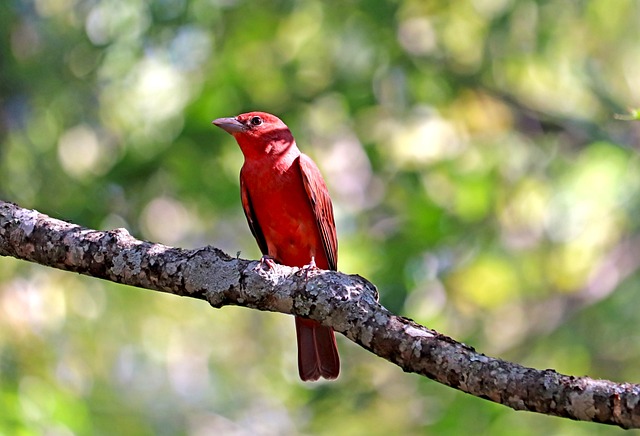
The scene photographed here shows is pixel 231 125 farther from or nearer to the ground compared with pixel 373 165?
nearer to the ground

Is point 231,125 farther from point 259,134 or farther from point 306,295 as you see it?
point 306,295

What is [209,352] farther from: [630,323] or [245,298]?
[245,298]

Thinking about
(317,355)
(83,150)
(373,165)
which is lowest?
(317,355)

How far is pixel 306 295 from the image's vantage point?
3289 mm

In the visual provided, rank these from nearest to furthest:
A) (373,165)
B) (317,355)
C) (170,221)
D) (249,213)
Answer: (317,355), (249,213), (373,165), (170,221)

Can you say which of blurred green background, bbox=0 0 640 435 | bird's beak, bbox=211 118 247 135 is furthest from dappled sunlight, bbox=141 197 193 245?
bird's beak, bbox=211 118 247 135

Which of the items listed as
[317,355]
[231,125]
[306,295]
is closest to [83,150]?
[231,125]

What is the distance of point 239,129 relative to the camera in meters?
5.33

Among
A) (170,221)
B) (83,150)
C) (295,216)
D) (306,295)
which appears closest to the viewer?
(306,295)

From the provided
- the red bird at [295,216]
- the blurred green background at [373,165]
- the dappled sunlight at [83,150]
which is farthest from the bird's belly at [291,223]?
the dappled sunlight at [83,150]

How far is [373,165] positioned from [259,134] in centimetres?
229

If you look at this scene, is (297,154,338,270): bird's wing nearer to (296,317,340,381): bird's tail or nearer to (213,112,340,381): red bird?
(213,112,340,381): red bird

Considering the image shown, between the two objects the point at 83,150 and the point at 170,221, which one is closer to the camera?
the point at 83,150

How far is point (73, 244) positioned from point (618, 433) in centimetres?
523
